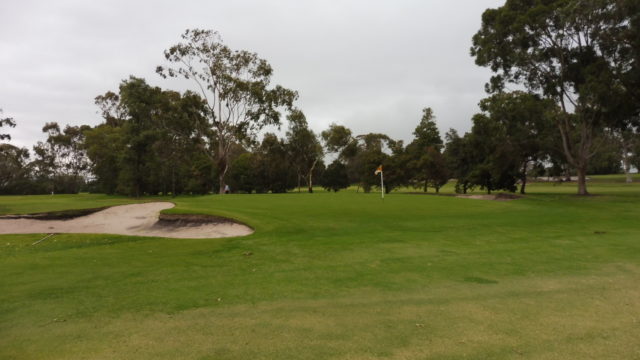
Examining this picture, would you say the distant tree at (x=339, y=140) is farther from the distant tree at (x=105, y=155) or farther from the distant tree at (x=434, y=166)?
the distant tree at (x=105, y=155)

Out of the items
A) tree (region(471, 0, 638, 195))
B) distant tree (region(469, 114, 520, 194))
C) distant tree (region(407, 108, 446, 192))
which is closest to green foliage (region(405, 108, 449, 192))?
distant tree (region(407, 108, 446, 192))

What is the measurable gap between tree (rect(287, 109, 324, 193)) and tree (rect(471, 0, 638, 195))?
34826 millimetres

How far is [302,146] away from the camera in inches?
2692

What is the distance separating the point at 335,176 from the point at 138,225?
2346 inches

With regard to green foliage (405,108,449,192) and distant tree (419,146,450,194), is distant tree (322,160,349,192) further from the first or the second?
distant tree (419,146,450,194)

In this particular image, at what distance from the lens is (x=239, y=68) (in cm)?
5147

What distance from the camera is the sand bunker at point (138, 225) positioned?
1515 centimetres

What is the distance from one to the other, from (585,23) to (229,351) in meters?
38.7

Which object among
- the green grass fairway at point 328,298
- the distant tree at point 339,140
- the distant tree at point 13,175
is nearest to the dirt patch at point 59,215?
the green grass fairway at point 328,298

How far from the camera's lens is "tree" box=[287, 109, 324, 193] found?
66.4 metres

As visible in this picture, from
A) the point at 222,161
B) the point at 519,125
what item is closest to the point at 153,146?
the point at 222,161

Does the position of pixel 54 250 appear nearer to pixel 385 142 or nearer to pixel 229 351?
pixel 229 351

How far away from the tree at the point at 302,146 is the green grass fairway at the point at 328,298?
53350 millimetres

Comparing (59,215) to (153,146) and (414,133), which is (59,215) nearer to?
(153,146)
